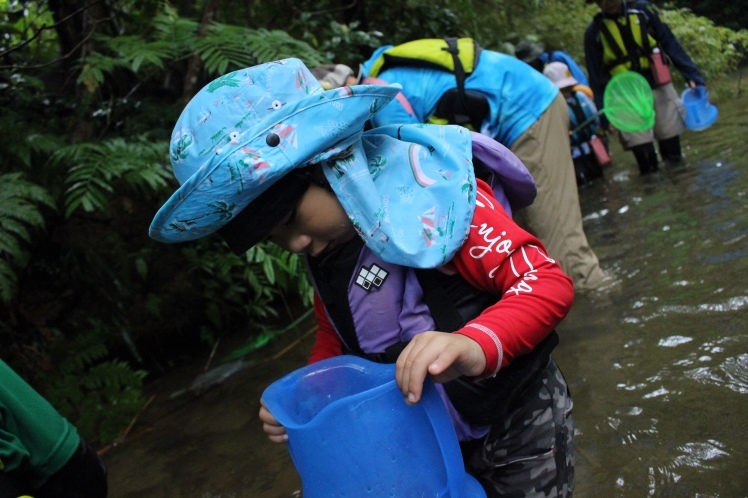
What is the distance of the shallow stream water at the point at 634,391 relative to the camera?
212 centimetres

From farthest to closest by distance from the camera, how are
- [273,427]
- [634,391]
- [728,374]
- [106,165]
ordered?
[106,165], [634,391], [728,374], [273,427]

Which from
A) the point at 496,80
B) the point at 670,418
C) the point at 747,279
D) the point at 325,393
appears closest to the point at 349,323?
the point at 325,393

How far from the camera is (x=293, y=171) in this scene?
139 cm

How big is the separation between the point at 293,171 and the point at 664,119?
5309 millimetres

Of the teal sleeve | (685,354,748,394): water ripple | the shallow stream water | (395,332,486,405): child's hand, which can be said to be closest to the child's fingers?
(395,332,486,405): child's hand

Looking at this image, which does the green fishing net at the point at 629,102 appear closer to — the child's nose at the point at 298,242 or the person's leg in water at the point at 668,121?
the person's leg in water at the point at 668,121

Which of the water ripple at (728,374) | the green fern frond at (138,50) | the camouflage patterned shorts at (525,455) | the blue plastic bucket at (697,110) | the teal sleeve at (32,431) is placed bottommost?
the blue plastic bucket at (697,110)

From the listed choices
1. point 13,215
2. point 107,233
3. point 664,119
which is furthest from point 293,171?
point 664,119

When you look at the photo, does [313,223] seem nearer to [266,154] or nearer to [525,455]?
[266,154]

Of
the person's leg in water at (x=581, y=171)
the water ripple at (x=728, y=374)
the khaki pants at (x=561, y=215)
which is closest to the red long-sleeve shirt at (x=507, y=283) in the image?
the water ripple at (x=728, y=374)

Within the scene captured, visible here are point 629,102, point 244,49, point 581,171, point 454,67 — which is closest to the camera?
point 454,67

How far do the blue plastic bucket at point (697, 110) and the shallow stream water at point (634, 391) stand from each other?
57.0 inches

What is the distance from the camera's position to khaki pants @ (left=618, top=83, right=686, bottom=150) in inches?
230

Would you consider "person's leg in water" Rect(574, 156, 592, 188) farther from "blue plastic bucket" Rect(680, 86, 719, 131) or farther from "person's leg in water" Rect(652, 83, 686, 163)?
"blue plastic bucket" Rect(680, 86, 719, 131)
